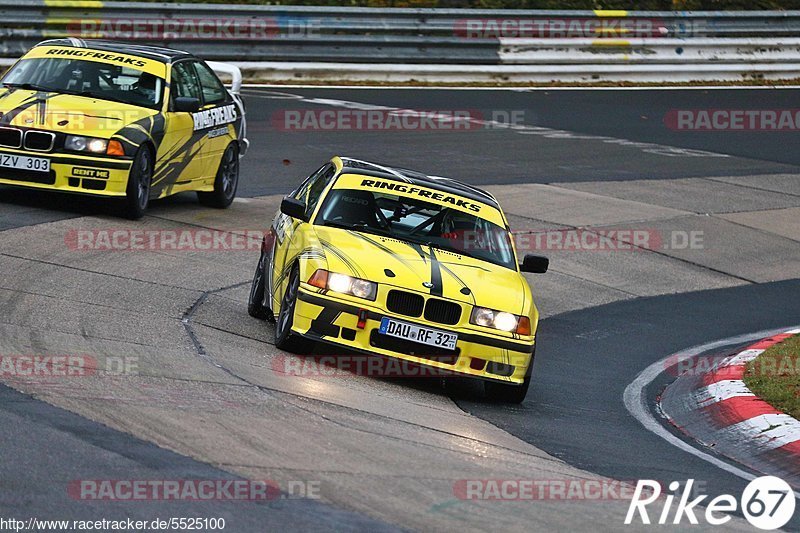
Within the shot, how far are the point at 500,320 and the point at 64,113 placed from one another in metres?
6.03

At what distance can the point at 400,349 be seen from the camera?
29.9 feet

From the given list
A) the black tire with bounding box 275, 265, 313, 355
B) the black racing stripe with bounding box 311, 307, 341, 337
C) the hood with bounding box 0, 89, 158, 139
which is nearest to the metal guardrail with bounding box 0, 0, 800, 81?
the hood with bounding box 0, 89, 158, 139

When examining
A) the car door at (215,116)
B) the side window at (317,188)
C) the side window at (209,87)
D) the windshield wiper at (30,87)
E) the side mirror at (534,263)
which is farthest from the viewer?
the side window at (209,87)

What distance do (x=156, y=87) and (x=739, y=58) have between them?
18.6 m

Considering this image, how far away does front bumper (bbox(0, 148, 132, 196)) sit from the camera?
13266 mm

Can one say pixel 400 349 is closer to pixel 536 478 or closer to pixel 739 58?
pixel 536 478

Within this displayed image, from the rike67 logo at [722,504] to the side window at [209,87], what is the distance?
924cm

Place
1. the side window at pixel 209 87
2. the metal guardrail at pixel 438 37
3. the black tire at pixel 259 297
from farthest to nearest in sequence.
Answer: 1. the metal guardrail at pixel 438 37
2. the side window at pixel 209 87
3. the black tire at pixel 259 297

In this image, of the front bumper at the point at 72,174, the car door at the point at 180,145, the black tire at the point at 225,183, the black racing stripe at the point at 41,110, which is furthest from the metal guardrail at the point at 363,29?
the front bumper at the point at 72,174

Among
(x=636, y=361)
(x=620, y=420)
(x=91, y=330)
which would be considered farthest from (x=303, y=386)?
(x=636, y=361)

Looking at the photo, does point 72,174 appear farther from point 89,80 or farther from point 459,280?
point 459,280

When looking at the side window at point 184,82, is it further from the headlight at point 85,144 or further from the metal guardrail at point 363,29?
the metal guardrail at point 363,29

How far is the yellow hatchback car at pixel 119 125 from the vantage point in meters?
13.3

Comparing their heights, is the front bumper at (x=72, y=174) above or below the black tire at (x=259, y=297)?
above
